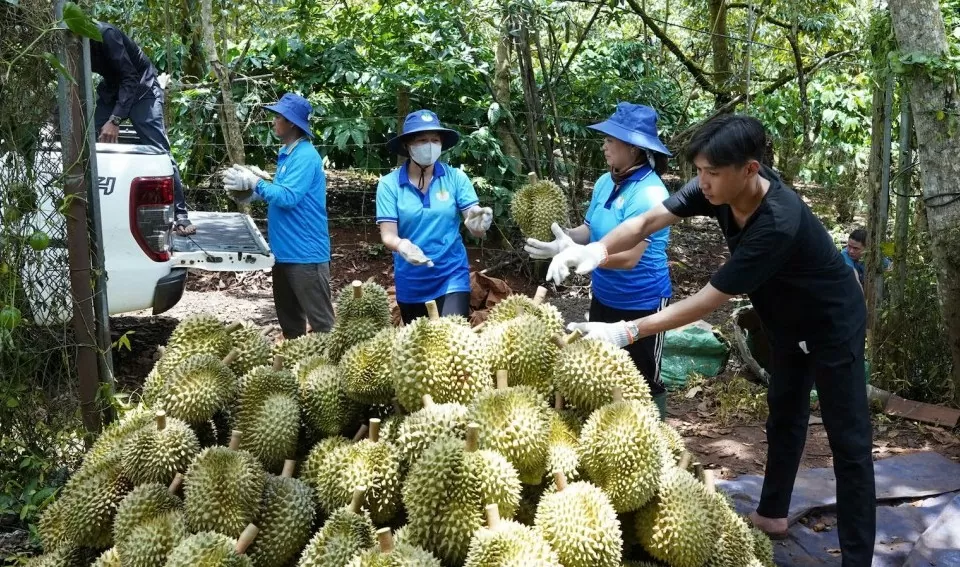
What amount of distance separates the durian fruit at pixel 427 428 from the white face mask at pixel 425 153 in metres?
2.38

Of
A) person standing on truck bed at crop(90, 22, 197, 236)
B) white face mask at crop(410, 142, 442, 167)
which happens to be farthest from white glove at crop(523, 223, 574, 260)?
person standing on truck bed at crop(90, 22, 197, 236)

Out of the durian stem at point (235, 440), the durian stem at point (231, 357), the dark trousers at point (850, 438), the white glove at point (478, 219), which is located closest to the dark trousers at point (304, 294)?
the white glove at point (478, 219)

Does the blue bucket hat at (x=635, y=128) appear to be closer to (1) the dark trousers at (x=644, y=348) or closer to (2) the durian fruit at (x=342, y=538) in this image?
(1) the dark trousers at (x=644, y=348)

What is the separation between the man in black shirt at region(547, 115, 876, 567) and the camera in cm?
297

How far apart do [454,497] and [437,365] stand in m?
0.44

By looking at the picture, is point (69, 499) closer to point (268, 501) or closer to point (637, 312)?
point (268, 501)

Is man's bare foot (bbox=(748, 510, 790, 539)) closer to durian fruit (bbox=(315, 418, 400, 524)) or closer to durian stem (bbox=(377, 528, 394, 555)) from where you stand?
durian fruit (bbox=(315, 418, 400, 524))

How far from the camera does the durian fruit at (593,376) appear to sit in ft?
8.18

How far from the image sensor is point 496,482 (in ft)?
7.18

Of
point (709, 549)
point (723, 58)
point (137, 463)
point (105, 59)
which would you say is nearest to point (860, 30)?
point (723, 58)

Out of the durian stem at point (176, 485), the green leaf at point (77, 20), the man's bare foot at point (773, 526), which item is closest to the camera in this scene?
the durian stem at point (176, 485)

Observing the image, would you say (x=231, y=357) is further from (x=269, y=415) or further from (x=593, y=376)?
(x=593, y=376)

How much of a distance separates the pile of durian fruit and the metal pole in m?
1.02

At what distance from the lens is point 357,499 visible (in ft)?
7.34
